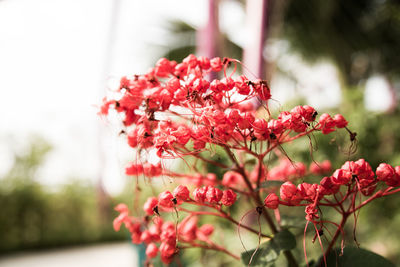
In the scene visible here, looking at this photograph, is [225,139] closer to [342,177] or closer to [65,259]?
[342,177]

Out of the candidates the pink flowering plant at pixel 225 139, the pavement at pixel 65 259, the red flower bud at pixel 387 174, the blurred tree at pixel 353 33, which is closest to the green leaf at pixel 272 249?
the pink flowering plant at pixel 225 139

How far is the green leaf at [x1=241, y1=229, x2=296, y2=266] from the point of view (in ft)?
1.14

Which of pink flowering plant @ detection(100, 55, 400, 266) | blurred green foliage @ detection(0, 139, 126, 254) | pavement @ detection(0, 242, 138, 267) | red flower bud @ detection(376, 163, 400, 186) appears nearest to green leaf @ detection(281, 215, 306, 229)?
pink flowering plant @ detection(100, 55, 400, 266)

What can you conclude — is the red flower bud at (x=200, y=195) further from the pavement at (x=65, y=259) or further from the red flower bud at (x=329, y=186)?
the pavement at (x=65, y=259)

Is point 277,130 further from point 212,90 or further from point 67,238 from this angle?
point 67,238

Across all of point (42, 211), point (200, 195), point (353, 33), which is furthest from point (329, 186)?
point (353, 33)

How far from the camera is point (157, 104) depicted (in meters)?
0.35

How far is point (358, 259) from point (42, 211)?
532 cm

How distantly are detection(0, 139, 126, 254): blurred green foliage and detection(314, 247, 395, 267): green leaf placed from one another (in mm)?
4816

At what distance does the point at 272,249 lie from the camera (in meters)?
0.35

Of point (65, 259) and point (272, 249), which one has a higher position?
point (272, 249)

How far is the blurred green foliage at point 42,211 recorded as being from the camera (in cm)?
452

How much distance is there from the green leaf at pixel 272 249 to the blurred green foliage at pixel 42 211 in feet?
15.6

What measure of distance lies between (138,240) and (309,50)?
5.92 metres
